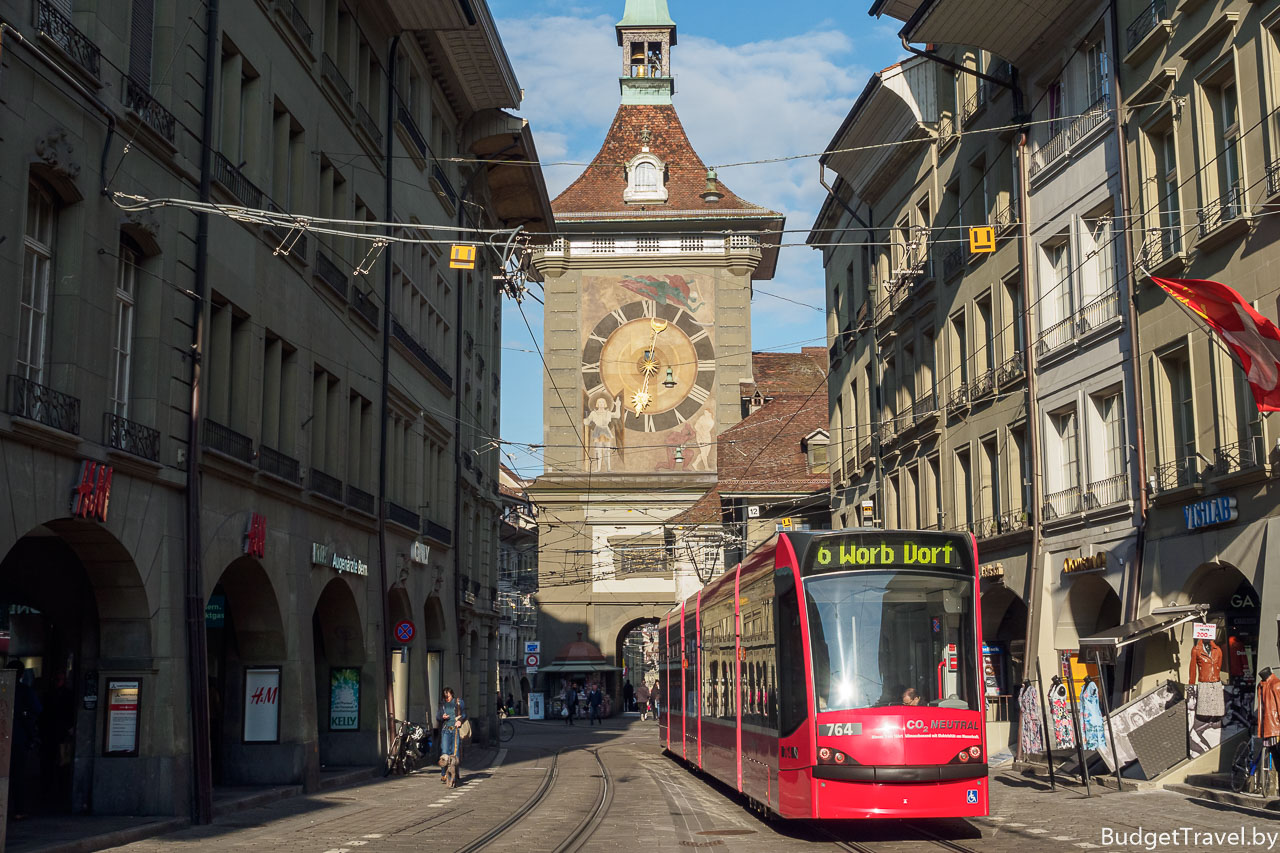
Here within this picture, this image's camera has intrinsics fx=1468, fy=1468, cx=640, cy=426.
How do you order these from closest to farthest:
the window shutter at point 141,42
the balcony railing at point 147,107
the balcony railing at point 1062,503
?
the balcony railing at point 147,107, the window shutter at point 141,42, the balcony railing at point 1062,503

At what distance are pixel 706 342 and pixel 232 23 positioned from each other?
42.9m

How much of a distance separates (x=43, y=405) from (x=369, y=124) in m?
15.2

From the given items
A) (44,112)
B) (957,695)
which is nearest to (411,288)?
(44,112)

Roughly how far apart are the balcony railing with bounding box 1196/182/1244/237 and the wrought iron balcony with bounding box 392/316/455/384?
53.1 ft

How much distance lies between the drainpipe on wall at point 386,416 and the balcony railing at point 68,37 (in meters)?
13.1

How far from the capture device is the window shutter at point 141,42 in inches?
655

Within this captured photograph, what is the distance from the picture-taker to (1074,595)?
82.8ft

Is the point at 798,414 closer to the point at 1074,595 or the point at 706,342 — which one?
the point at 706,342

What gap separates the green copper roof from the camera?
240 ft

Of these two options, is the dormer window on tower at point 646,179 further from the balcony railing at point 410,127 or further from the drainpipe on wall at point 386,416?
the drainpipe on wall at point 386,416

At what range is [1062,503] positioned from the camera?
2564 centimetres

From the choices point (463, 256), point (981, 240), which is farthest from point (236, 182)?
→ point (981, 240)

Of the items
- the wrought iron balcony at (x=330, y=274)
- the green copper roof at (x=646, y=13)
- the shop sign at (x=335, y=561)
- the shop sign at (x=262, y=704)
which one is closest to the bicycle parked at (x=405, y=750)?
the shop sign at (x=335, y=561)

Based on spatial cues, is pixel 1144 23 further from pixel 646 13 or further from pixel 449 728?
pixel 646 13
